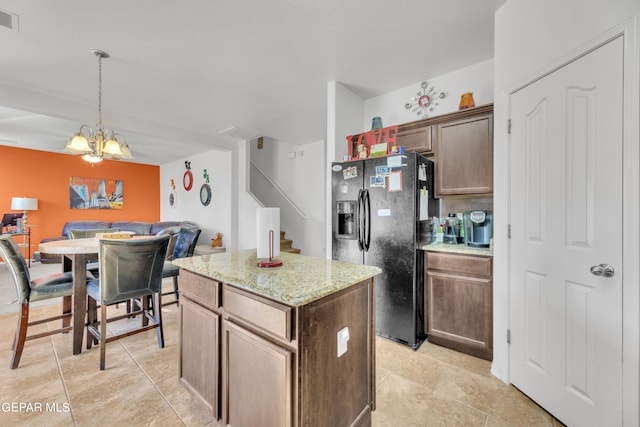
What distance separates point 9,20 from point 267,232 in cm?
268

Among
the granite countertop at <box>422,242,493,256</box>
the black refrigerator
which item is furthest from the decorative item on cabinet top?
the granite countertop at <box>422,242,493,256</box>

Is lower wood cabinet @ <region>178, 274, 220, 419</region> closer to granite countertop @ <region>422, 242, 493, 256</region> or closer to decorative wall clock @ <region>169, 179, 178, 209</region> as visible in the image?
granite countertop @ <region>422, 242, 493, 256</region>

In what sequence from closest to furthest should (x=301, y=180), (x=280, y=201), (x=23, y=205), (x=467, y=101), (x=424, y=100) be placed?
(x=467, y=101)
(x=424, y=100)
(x=23, y=205)
(x=301, y=180)
(x=280, y=201)

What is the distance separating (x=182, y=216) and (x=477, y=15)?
Answer: 7368 mm

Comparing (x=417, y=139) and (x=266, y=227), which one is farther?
(x=417, y=139)

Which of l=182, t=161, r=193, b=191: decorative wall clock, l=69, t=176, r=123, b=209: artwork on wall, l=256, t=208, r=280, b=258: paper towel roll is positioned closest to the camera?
l=256, t=208, r=280, b=258: paper towel roll

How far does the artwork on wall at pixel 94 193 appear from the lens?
267 inches

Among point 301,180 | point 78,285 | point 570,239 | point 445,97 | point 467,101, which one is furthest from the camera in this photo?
point 301,180

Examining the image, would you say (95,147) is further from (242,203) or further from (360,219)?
(360,219)

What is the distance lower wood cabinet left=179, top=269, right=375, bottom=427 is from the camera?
1.07 m

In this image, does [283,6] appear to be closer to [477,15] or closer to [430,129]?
[477,15]

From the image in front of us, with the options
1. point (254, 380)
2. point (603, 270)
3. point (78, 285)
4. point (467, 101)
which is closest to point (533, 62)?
point (467, 101)

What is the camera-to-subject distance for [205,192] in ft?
21.4

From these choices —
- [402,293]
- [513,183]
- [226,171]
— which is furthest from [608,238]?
[226,171]
